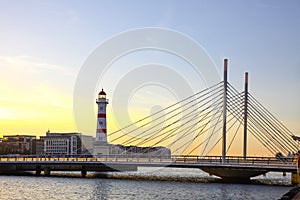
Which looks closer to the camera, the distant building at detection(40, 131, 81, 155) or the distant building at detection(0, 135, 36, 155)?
the distant building at detection(40, 131, 81, 155)

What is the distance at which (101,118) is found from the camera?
84.8 metres

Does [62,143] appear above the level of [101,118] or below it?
below

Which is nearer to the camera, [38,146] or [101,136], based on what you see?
[101,136]

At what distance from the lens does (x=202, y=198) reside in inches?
1668

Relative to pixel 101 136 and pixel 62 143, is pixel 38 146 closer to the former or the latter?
pixel 62 143

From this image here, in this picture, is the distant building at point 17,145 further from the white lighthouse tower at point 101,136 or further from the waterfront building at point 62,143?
the white lighthouse tower at point 101,136

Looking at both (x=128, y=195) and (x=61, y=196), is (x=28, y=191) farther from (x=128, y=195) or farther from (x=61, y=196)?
(x=128, y=195)

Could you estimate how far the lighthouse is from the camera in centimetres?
8388

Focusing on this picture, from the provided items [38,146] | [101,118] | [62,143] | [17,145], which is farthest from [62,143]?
[101,118]

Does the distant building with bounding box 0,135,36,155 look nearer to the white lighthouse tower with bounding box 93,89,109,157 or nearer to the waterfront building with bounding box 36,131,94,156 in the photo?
the waterfront building with bounding box 36,131,94,156

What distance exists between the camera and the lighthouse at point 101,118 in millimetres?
83875

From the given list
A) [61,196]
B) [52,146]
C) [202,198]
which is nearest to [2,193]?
[61,196]

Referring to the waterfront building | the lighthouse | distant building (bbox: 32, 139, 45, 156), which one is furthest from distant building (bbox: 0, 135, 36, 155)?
the lighthouse

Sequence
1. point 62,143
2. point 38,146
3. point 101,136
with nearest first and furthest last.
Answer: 1. point 101,136
2. point 62,143
3. point 38,146
